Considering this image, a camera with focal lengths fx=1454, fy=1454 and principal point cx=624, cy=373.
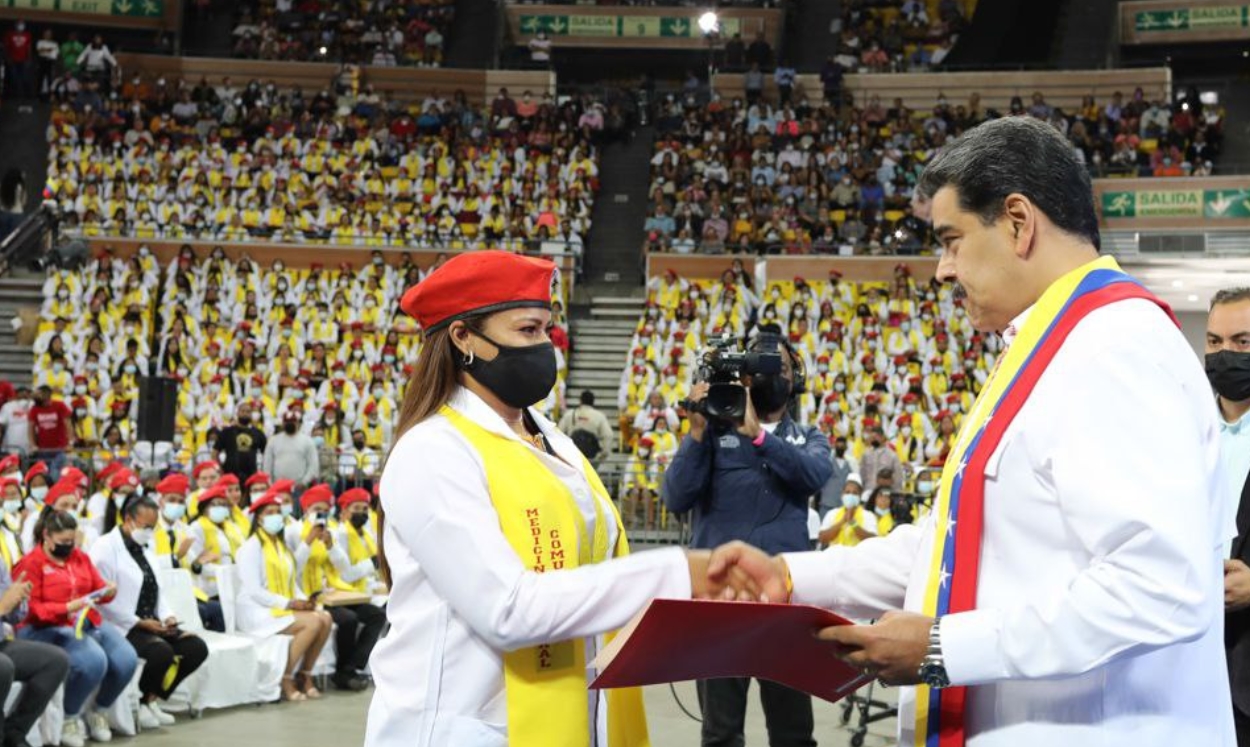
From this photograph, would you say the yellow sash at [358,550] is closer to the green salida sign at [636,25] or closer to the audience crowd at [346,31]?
the audience crowd at [346,31]

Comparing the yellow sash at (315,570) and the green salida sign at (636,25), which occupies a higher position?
the green salida sign at (636,25)

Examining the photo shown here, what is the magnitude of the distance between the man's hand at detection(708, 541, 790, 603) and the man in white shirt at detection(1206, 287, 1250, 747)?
138 centimetres

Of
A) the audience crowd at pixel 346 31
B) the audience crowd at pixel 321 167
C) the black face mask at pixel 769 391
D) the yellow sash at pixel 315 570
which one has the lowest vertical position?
the yellow sash at pixel 315 570

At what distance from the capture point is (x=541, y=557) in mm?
2678

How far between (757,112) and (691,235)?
12.4ft

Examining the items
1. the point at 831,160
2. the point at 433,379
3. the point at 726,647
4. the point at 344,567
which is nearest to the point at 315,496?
the point at 344,567

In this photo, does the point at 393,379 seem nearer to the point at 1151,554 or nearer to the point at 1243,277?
the point at 1243,277

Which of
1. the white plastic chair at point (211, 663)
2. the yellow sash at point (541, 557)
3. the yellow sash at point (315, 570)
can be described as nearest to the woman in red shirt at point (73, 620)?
the white plastic chair at point (211, 663)

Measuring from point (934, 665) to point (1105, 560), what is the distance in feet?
0.96

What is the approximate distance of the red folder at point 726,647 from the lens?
2.27 m

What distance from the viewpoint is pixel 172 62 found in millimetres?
27516

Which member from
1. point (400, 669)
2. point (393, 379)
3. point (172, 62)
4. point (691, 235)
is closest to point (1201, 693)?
point (400, 669)

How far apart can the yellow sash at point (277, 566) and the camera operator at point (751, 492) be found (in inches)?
221

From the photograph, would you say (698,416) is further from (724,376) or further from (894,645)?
(894,645)
